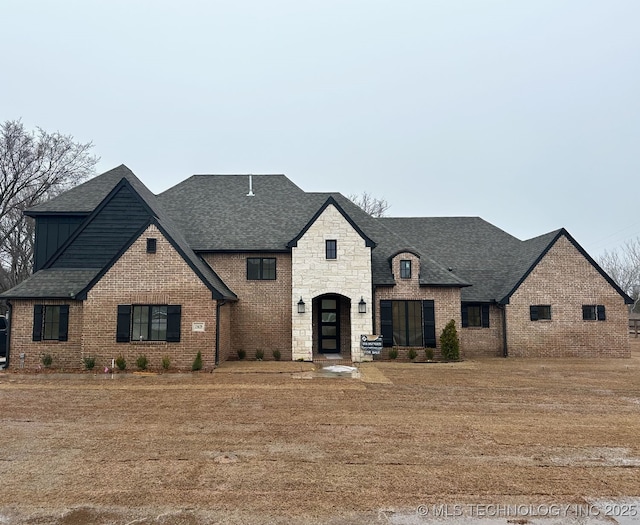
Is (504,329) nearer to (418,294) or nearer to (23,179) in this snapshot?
(418,294)

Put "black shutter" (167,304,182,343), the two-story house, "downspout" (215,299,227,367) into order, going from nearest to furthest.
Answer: "black shutter" (167,304,182,343), the two-story house, "downspout" (215,299,227,367)

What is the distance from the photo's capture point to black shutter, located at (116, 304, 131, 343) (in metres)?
15.0

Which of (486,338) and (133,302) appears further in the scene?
Result: (486,338)

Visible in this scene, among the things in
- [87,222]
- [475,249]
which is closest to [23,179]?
[87,222]

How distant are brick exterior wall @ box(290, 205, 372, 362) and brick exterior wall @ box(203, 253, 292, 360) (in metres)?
0.70

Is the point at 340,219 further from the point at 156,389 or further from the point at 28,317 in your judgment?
the point at 28,317

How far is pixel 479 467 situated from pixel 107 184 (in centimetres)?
1967

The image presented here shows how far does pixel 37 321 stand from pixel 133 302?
3.85 metres

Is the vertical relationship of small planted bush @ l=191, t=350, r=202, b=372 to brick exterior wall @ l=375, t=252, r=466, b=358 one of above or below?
below

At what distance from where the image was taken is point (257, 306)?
1872 centimetres

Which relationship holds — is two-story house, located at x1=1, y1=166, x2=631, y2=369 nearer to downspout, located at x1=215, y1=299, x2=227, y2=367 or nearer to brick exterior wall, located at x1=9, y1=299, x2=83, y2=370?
brick exterior wall, located at x1=9, y1=299, x2=83, y2=370

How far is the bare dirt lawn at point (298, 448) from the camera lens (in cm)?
487

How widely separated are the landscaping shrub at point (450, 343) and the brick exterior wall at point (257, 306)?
688 cm

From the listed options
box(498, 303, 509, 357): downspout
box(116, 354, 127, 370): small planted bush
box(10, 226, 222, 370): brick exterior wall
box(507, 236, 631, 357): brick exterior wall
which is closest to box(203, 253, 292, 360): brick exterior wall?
box(10, 226, 222, 370): brick exterior wall
